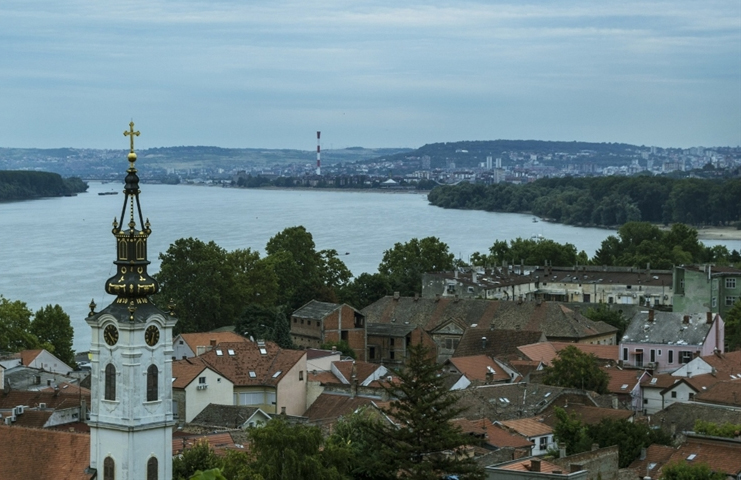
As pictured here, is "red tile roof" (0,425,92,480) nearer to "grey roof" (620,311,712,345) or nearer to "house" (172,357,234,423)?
"house" (172,357,234,423)

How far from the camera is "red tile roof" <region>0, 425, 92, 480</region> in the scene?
18.9 metres

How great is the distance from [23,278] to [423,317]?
111 feet

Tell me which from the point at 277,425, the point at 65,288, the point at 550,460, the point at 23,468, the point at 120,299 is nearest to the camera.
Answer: the point at 120,299

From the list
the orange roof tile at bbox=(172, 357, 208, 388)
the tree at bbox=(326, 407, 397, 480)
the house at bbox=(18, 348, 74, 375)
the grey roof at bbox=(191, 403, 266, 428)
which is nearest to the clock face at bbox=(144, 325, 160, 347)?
the tree at bbox=(326, 407, 397, 480)

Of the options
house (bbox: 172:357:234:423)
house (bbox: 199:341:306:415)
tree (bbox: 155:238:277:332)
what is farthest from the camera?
tree (bbox: 155:238:277:332)

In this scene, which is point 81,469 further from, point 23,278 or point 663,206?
point 663,206

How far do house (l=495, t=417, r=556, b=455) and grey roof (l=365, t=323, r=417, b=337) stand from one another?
19.3 metres

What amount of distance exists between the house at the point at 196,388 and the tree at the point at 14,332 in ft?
40.5

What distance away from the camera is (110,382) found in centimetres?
1775

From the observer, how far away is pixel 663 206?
502ft

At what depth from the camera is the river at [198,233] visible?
256 ft

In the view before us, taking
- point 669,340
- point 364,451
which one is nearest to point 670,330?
point 669,340

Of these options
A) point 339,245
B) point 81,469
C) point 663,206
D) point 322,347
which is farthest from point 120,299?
point 663,206

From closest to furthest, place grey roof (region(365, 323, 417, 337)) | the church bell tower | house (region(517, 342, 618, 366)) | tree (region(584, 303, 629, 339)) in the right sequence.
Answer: the church bell tower, house (region(517, 342, 618, 366)), grey roof (region(365, 323, 417, 337)), tree (region(584, 303, 629, 339))
